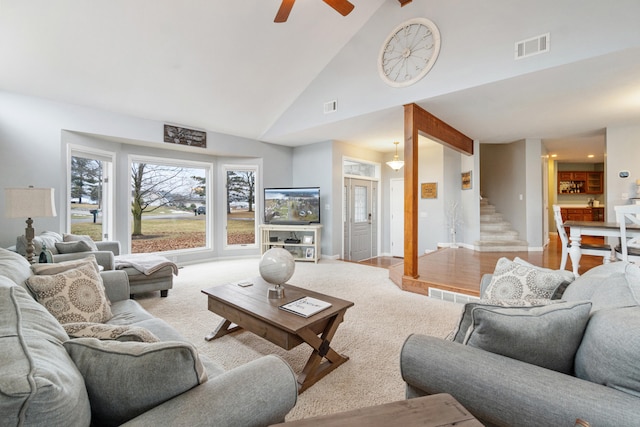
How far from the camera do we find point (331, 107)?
184 inches

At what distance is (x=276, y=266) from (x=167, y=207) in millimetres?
4350

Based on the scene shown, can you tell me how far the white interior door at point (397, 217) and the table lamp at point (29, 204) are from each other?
20.8ft

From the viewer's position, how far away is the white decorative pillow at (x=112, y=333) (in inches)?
42.3

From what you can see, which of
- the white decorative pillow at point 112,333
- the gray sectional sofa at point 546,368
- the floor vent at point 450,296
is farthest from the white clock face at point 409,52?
the white decorative pillow at point 112,333

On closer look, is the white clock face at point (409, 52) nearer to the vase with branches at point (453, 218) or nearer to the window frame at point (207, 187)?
the vase with branches at point (453, 218)

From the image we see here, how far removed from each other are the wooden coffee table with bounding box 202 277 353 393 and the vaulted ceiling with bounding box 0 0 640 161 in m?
3.03

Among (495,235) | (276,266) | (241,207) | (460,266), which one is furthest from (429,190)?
(276,266)

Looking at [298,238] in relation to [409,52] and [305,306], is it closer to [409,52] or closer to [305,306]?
[409,52]

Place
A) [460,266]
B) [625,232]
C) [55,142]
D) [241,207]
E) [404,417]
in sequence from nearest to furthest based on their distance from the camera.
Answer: [404,417]
[625,232]
[55,142]
[460,266]
[241,207]

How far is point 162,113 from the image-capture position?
4688mm

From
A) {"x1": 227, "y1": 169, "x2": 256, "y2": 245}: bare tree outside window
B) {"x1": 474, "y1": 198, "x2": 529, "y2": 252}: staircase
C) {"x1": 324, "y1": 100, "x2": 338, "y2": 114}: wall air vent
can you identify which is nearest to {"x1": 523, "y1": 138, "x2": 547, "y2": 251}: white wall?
{"x1": 474, "y1": 198, "x2": 529, "y2": 252}: staircase

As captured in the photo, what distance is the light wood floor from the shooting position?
11.8 feet

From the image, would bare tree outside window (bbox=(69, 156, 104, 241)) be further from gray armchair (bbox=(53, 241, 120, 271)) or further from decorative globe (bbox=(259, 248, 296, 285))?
decorative globe (bbox=(259, 248, 296, 285))

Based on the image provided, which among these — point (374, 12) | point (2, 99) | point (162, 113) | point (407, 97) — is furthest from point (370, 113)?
point (2, 99)
